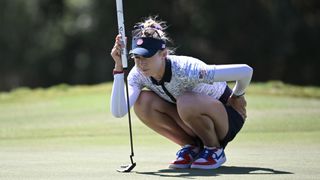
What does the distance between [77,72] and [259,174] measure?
42398mm

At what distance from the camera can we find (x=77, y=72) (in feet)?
157

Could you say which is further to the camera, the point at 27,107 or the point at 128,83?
the point at 27,107

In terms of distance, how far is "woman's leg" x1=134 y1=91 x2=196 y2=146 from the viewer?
22.4 feet

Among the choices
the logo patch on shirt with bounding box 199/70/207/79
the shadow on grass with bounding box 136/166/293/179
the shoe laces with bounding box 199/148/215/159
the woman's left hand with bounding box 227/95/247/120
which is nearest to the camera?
the shadow on grass with bounding box 136/166/293/179

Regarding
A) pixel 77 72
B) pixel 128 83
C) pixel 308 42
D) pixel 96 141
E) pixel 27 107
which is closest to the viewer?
pixel 128 83

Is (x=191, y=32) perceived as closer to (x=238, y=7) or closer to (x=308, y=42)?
(x=238, y=7)

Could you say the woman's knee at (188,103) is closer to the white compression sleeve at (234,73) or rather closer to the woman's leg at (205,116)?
the woman's leg at (205,116)

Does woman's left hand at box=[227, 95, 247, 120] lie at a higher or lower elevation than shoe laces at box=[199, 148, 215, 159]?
higher

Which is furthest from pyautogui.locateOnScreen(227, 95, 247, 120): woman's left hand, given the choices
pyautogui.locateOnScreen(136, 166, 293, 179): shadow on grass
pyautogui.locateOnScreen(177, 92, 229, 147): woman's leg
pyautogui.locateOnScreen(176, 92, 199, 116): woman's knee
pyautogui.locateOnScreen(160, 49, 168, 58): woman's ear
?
pyautogui.locateOnScreen(160, 49, 168, 58): woman's ear

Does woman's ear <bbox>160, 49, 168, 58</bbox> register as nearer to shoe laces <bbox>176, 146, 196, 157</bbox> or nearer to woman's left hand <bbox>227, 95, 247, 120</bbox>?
woman's left hand <bbox>227, 95, 247, 120</bbox>

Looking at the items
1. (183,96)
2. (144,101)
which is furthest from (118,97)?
(183,96)

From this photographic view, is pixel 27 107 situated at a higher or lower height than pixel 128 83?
lower

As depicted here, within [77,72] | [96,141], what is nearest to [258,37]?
[77,72]

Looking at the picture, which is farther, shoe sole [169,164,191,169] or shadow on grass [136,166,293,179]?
shoe sole [169,164,191,169]
